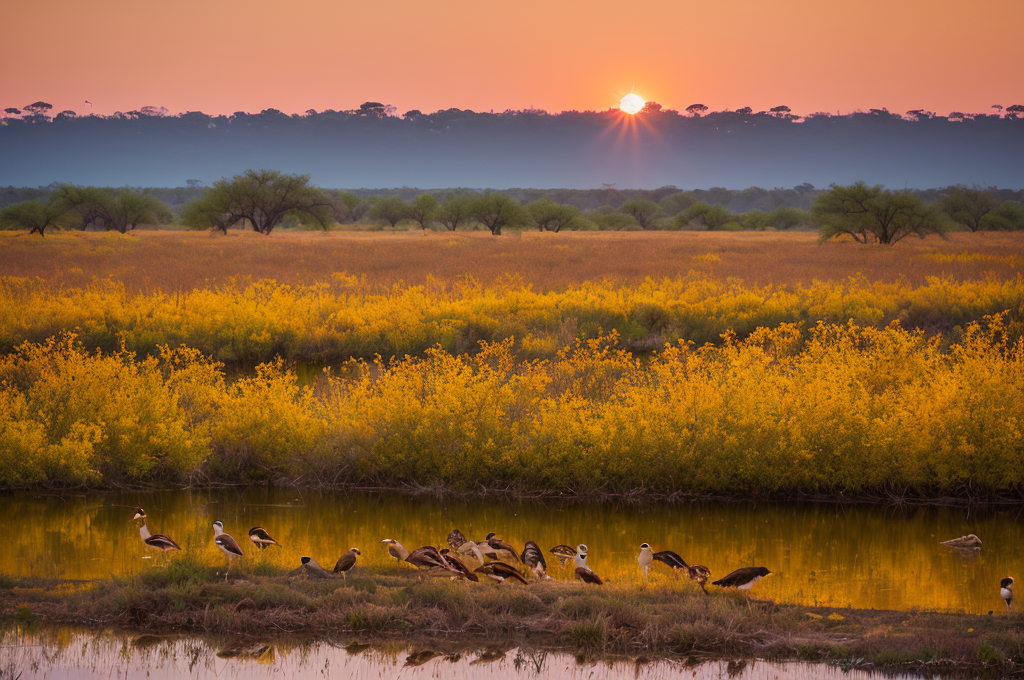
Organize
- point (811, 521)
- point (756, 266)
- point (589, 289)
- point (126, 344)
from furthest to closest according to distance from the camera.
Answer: point (756, 266)
point (589, 289)
point (126, 344)
point (811, 521)

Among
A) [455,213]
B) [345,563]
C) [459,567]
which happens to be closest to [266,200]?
[455,213]

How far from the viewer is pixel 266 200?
6850 cm

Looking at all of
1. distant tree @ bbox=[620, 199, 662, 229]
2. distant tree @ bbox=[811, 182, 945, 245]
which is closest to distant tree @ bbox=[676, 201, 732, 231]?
distant tree @ bbox=[620, 199, 662, 229]

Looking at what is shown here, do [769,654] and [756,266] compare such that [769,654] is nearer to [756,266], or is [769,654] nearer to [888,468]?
[888,468]

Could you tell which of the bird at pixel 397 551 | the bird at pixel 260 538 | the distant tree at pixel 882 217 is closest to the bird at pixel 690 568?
the bird at pixel 397 551

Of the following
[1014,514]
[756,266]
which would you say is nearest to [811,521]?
[1014,514]

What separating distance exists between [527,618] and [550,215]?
74285mm

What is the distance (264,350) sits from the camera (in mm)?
24891

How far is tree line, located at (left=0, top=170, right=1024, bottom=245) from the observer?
182ft

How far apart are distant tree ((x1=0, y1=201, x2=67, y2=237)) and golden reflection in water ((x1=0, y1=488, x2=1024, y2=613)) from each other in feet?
171

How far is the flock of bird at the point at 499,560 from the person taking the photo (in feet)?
34.1

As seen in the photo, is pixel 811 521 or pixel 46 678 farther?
pixel 811 521

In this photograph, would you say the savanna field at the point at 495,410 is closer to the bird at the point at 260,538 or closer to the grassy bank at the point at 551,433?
the grassy bank at the point at 551,433

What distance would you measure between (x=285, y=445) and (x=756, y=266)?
91.2 ft
